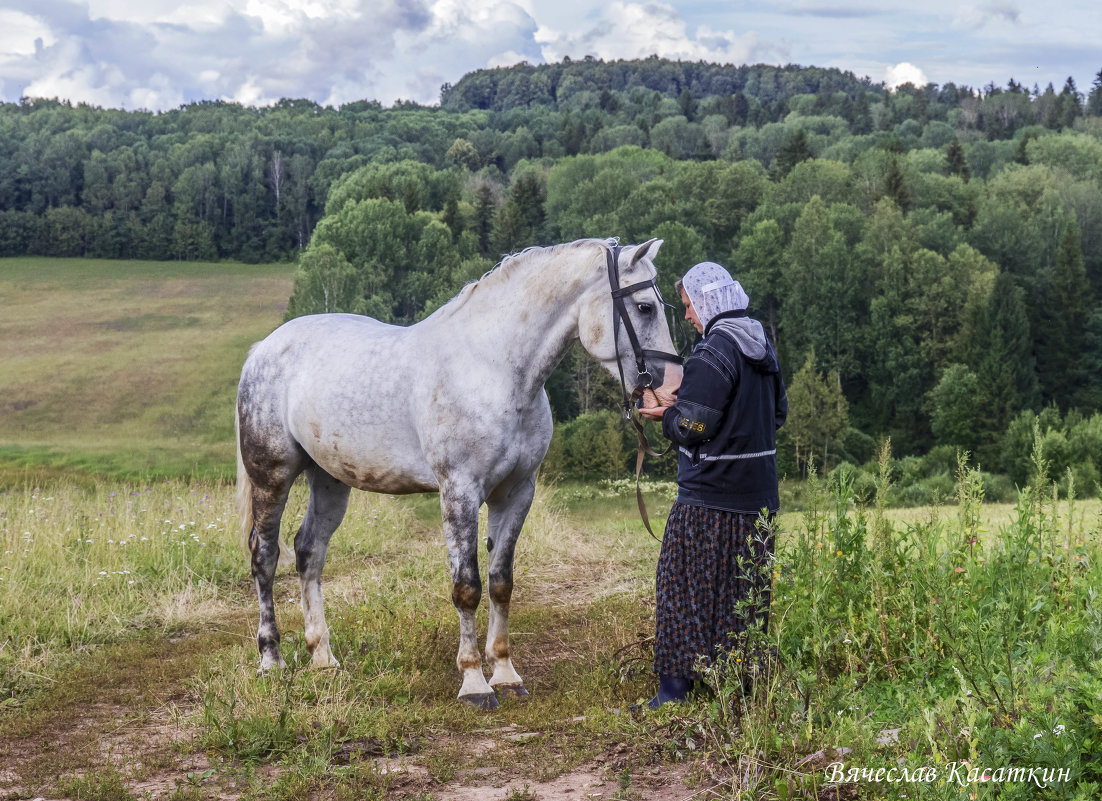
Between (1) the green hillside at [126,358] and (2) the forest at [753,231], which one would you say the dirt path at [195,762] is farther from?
(2) the forest at [753,231]

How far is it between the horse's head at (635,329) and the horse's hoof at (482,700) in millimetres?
1773

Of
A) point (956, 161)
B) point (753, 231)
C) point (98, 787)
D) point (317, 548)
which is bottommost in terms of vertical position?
point (98, 787)

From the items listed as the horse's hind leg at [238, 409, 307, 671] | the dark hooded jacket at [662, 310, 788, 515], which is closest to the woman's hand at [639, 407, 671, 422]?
the dark hooded jacket at [662, 310, 788, 515]

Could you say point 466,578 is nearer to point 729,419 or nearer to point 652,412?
point 652,412

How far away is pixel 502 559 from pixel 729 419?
5.49 feet

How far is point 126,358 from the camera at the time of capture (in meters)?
58.5

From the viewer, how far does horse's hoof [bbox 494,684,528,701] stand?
16.7 feet

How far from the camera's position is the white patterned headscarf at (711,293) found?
4332 millimetres

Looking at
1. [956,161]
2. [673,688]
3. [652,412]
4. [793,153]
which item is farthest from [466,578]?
[956,161]

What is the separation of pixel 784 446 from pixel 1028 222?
27.2 metres

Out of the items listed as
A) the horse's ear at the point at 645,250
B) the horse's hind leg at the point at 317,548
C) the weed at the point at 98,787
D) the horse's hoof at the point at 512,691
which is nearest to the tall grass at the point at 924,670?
the horse's hoof at the point at 512,691

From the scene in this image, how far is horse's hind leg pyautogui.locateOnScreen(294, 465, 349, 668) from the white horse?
0.01 meters

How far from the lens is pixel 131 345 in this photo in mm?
60094

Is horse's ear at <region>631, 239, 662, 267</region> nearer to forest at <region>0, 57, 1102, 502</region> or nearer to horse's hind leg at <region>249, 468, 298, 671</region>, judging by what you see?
horse's hind leg at <region>249, 468, 298, 671</region>
